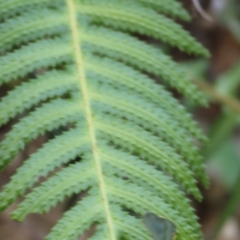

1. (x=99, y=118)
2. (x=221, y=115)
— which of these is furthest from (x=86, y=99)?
(x=221, y=115)

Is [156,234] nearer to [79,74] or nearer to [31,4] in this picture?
[79,74]

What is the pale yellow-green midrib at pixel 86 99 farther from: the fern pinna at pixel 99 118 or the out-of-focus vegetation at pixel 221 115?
the out-of-focus vegetation at pixel 221 115

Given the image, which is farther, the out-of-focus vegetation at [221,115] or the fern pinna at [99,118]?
the out-of-focus vegetation at [221,115]

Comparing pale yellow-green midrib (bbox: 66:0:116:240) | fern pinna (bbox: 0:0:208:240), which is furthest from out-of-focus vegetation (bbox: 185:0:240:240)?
pale yellow-green midrib (bbox: 66:0:116:240)

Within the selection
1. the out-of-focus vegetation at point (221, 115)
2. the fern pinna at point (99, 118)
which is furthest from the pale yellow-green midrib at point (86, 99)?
the out-of-focus vegetation at point (221, 115)

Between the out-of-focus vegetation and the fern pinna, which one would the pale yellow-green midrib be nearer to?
the fern pinna

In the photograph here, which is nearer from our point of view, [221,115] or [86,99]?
[86,99]

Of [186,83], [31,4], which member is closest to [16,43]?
[31,4]

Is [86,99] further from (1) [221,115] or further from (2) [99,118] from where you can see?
(1) [221,115]
